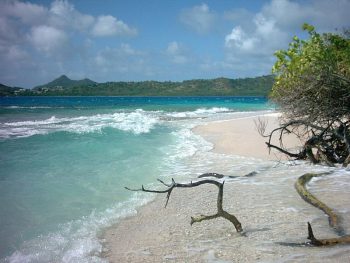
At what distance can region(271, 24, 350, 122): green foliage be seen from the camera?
8.32m

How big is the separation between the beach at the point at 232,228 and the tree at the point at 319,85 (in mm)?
→ 1367

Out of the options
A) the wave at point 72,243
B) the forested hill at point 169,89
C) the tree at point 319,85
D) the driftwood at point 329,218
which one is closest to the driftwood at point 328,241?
the driftwood at point 329,218

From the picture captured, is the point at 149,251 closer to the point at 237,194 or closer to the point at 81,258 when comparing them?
the point at 81,258

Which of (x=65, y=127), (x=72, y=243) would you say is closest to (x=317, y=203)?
(x=72, y=243)

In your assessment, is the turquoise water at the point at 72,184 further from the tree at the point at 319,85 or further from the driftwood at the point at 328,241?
the tree at the point at 319,85

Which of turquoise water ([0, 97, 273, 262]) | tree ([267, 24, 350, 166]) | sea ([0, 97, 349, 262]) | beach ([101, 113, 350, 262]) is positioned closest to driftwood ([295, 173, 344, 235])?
beach ([101, 113, 350, 262])

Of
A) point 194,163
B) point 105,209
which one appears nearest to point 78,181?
point 105,209

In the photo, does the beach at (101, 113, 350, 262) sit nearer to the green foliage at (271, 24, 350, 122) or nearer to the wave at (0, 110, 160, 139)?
the green foliage at (271, 24, 350, 122)

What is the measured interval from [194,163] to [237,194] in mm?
4232

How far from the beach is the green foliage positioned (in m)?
1.72

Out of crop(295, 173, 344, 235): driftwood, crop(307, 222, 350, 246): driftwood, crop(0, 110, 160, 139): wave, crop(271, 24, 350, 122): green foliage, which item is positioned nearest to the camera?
Answer: crop(307, 222, 350, 246): driftwood

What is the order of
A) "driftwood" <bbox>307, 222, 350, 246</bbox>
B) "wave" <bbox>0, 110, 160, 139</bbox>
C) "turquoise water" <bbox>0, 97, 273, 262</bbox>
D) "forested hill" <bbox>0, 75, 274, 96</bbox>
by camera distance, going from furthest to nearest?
"forested hill" <bbox>0, 75, 274, 96</bbox>
"wave" <bbox>0, 110, 160, 139</bbox>
"turquoise water" <bbox>0, 97, 273, 262</bbox>
"driftwood" <bbox>307, 222, 350, 246</bbox>

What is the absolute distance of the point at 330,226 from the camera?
5.44 metres

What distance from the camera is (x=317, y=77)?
26.5 ft
